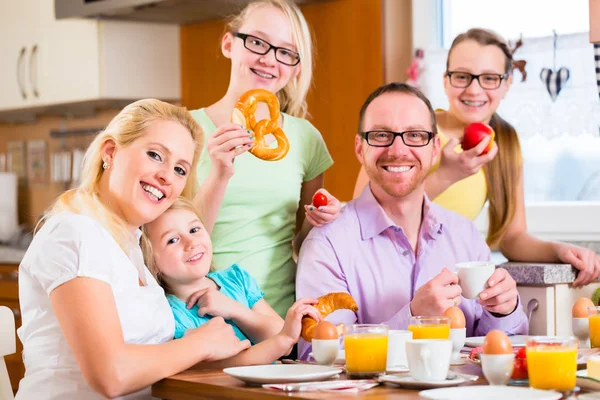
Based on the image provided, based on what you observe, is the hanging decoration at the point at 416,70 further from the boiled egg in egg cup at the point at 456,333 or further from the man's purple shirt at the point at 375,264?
the boiled egg in egg cup at the point at 456,333

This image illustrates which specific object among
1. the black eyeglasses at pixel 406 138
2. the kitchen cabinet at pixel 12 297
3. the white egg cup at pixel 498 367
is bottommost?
the kitchen cabinet at pixel 12 297

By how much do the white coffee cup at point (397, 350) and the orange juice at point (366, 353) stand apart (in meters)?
0.07

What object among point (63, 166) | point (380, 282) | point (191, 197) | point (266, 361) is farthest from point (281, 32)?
point (63, 166)

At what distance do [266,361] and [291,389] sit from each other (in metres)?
0.36

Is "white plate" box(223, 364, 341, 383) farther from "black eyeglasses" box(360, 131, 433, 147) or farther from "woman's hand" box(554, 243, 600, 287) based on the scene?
"woman's hand" box(554, 243, 600, 287)

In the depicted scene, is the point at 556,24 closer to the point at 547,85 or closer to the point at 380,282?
the point at 547,85

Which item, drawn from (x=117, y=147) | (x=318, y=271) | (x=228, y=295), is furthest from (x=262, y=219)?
(x=117, y=147)

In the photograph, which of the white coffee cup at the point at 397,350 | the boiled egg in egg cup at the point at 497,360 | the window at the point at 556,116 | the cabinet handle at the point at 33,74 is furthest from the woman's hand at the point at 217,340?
the cabinet handle at the point at 33,74

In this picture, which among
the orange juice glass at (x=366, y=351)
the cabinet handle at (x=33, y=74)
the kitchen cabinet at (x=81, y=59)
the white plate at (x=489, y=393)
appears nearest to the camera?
the white plate at (x=489, y=393)

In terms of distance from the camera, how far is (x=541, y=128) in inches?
128

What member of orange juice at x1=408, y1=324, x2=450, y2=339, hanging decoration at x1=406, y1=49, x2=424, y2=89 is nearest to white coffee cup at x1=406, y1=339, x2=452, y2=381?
orange juice at x1=408, y1=324, x2=450, y2=339

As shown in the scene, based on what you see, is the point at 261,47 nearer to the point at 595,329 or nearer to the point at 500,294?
the point at 500,294

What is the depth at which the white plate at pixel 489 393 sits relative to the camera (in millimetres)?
1344

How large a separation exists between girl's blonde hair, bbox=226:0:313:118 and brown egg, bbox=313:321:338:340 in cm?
99
